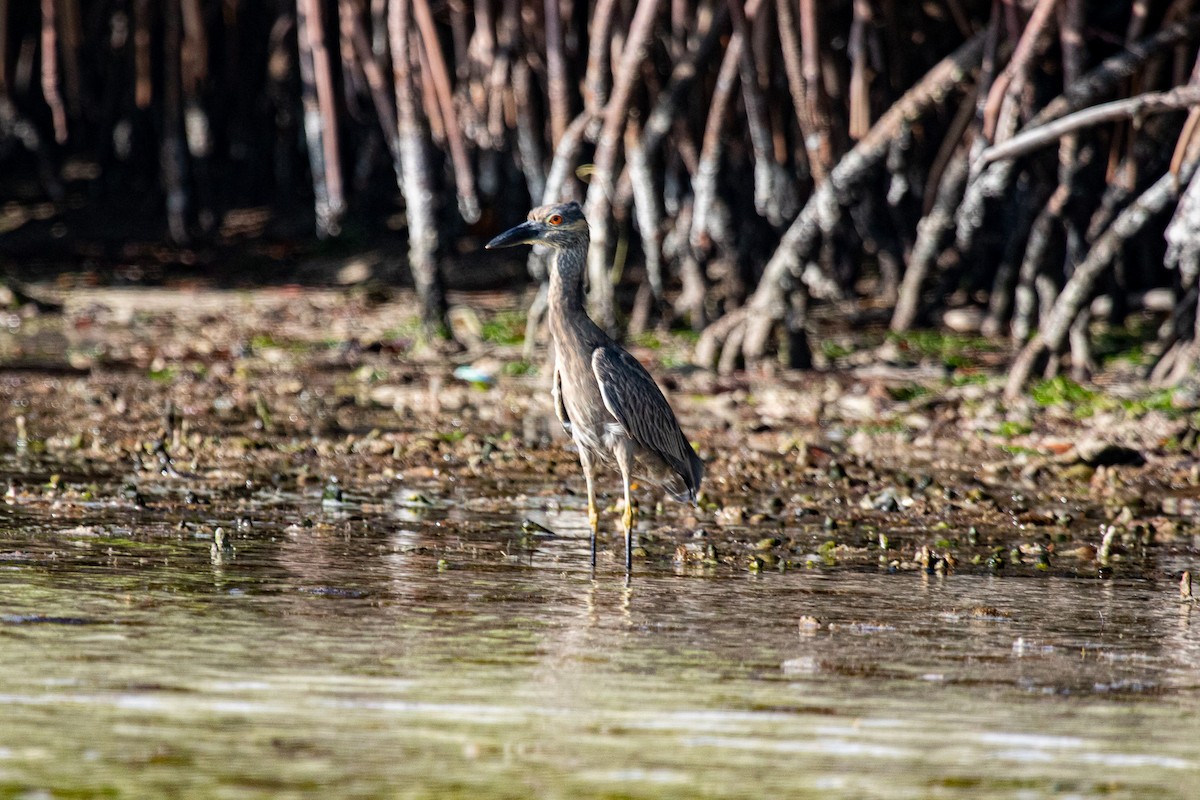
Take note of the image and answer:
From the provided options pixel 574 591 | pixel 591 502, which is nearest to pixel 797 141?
pixel 591 502

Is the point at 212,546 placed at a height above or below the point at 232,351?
below

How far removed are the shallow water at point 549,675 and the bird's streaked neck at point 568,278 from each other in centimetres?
99

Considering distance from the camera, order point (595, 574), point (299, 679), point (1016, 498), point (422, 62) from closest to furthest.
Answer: point (299, 679) < point (595, 574) < point (1016, 498) < point (422, 62)

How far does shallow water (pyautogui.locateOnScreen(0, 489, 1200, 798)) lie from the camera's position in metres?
3.11

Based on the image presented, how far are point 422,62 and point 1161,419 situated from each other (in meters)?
5.19

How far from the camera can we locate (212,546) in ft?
18.1

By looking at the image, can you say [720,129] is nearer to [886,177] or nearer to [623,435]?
[886,177]

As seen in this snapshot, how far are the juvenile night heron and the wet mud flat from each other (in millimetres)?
262

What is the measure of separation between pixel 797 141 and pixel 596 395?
5999 millimetres

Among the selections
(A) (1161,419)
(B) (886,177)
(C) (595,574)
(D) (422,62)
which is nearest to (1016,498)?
(A) (1161,419)

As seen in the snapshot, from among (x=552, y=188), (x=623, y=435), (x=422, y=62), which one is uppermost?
(x=422, y=62)

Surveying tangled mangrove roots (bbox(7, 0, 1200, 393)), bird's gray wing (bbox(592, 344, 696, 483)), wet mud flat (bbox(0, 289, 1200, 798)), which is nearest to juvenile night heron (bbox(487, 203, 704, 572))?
bird's gray wing (bbox(592, 344, 696, 483))

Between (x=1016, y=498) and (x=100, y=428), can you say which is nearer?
(x=1016, y=498)

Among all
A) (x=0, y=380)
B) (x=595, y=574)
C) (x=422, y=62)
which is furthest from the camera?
(x=422, y=62)
